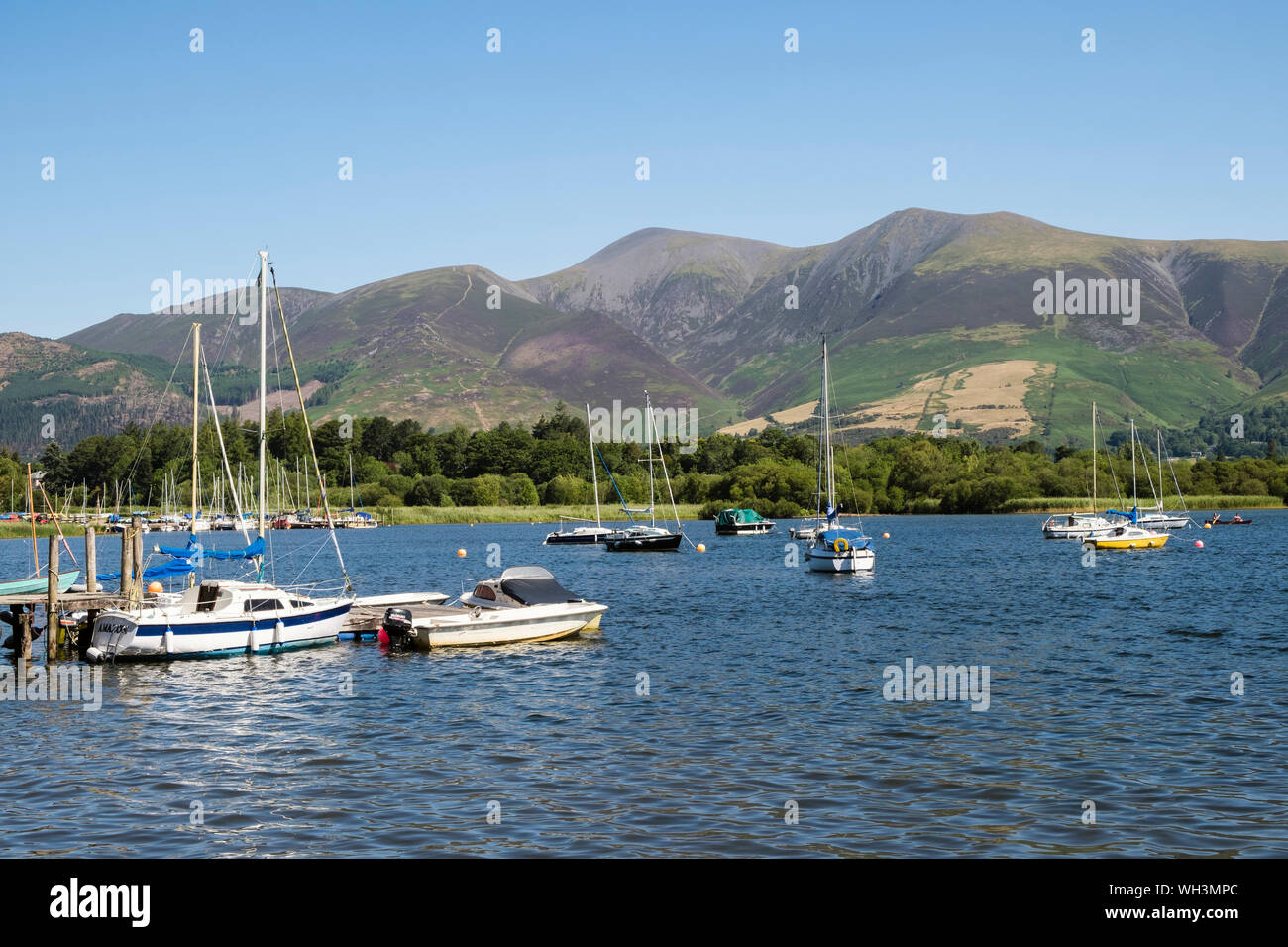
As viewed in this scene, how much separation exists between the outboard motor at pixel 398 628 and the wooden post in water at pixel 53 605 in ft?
41.9

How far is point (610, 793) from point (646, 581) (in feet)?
217

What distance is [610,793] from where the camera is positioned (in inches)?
892

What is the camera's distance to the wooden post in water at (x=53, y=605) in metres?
43.2

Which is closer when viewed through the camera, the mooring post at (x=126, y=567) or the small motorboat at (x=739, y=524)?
the mooring post at (x=126, y=567)

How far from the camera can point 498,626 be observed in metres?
48.0

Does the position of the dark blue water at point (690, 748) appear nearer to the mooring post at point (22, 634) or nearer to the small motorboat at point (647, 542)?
the mooring post at point (22, 634)

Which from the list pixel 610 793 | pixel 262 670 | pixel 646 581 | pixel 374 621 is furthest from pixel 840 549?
pixel 610 793

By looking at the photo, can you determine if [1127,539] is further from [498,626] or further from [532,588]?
[498,626]

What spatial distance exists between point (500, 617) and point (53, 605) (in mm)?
17571

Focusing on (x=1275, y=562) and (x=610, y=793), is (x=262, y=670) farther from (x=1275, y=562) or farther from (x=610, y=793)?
(x=1275, y=562)

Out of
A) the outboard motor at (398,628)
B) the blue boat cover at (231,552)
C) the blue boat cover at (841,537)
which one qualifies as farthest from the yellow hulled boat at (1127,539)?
the outboard motor at (398,628)
